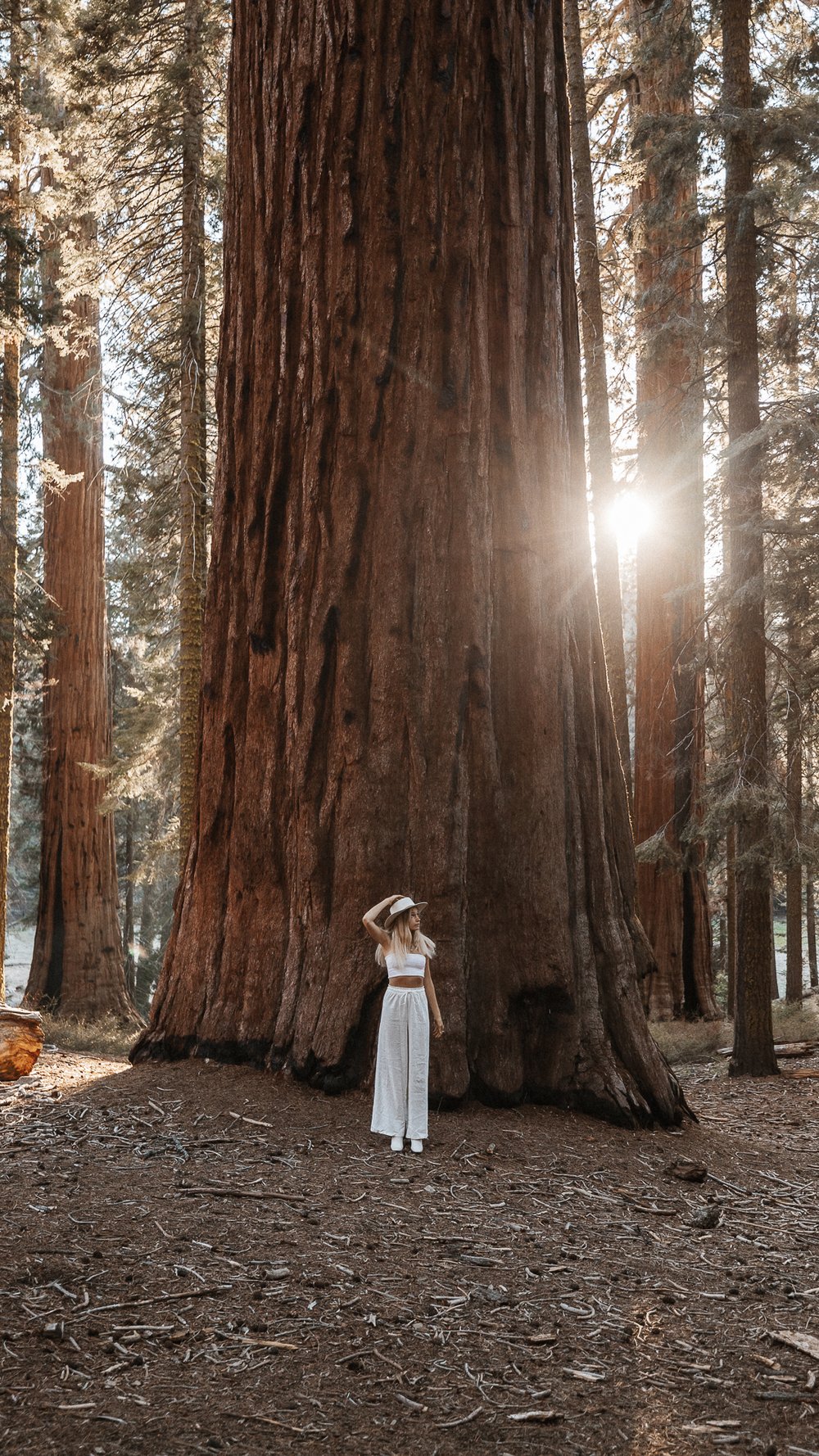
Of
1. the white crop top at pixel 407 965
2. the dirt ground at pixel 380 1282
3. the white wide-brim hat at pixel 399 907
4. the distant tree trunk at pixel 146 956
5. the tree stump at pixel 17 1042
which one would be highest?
the white wide-brim hat at pixel 399 907

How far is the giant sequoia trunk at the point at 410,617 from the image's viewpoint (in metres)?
5.65

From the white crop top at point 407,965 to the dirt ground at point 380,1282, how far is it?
73cm

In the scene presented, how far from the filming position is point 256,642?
20.2ft

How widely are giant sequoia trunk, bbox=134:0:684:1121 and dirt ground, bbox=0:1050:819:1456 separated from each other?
545 millimetres

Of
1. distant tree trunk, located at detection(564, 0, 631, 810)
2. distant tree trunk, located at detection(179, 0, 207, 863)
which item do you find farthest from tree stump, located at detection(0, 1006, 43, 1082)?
distant tree trunk, located at detection(564, 0, 631, 810)

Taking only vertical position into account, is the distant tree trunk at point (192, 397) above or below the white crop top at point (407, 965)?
A: above

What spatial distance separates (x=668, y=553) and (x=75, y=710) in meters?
8.17

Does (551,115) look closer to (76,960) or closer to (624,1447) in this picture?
(624,1447)

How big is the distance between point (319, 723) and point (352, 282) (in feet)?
8.25

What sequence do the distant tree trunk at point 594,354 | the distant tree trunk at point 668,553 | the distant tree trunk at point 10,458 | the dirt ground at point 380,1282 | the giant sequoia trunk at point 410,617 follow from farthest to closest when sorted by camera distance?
the distant tree trunk at point 10,458 < the distant tree trunk at point 594,354 < the distant tree trunk at point 668,553 < the giant sequoia trunk at point 410,617 < the dirt ground at point 380,1282

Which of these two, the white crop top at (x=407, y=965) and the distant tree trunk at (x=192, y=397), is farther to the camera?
the distant tree trunk at (x=192, y=397)

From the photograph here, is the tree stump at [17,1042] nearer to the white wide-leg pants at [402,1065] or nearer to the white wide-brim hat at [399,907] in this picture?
the white wide-leg pants at [402,1065]

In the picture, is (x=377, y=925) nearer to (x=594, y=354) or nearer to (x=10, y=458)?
(x=594, y=354)

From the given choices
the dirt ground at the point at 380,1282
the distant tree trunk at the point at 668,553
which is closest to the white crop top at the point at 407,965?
the dirt ground at the point at 380,1282
